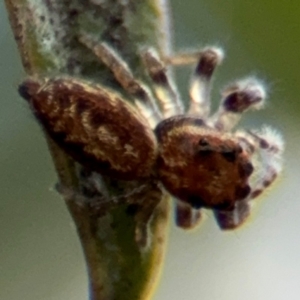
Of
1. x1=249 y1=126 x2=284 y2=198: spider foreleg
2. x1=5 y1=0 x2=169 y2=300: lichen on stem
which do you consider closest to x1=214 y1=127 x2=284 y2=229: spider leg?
x1=249 y1=126 x2=284 y2=198: spider foreleg

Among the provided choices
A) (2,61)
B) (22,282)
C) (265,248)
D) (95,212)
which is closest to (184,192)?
(95,212)

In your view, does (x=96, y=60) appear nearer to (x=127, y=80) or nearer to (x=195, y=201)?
(x=127, y=80)

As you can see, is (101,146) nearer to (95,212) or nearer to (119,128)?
(119,128)

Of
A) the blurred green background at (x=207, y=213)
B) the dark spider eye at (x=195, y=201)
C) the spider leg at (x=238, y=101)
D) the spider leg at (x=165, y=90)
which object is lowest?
the blurred green background at (x=207, y=213)

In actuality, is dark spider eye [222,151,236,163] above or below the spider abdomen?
below

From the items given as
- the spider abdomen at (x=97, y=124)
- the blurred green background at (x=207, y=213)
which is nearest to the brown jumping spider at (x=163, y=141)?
the spider abdomen at (x=97, y=124)

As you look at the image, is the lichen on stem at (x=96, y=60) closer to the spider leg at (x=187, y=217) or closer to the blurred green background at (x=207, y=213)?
the spider leg at (x=187, y=217)

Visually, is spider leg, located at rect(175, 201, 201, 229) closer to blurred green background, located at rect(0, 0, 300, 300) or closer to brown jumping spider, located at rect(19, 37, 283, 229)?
brown jumping spider, located at rect(19, 37, 283, 229)
